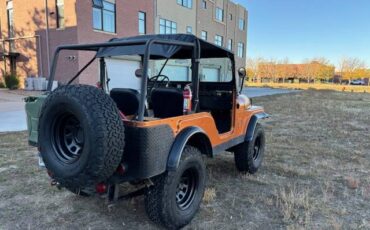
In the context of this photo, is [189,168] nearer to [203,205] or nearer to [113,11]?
[203,205]

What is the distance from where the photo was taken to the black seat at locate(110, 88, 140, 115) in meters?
3.27

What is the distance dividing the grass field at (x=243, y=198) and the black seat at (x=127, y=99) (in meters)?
1.20

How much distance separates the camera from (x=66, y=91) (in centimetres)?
249

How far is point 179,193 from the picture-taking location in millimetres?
3238

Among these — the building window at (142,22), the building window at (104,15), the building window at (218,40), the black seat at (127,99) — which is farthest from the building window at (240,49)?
the black seat at (127,99)

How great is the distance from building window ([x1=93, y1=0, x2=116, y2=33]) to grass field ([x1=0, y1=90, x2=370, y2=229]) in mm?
13199

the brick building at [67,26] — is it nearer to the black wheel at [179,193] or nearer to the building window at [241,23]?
the black wheel at [179,193]

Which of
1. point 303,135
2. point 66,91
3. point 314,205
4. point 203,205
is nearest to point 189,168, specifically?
point 203,205

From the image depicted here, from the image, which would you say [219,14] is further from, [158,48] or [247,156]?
[158,48]

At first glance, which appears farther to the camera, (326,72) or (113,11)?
(326,72)

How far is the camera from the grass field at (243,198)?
10.5 ft

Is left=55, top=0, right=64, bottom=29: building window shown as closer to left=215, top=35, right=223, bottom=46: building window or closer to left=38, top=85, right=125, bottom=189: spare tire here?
left=38, top=85, right=125, bottom=189: spare tire

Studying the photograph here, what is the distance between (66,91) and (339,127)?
367 inches

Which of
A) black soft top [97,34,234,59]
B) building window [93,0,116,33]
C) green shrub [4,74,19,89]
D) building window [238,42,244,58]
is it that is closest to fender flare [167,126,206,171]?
black soft top [97,34,234,59]
